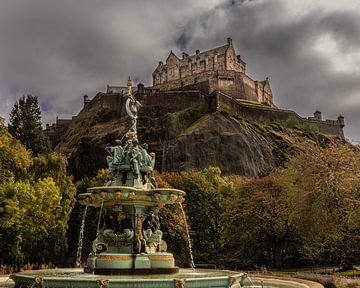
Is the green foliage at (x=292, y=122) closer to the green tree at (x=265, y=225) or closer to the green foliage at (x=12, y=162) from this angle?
the green tree at (x=265, y=225)

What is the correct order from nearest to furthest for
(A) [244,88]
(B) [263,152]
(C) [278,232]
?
(C) [278,232] < (B) [263,152] < (A) [244,88]

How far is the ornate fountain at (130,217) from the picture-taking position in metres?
14.0

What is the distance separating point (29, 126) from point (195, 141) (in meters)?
26.9

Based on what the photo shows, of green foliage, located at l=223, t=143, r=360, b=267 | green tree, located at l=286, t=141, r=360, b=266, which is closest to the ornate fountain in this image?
green foliage, located at l=223, t=143, r=360, b=267

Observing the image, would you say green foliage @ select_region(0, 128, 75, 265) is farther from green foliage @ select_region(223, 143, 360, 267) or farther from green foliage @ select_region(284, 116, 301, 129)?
green foliage @ select_region(284, 116, 301, 129)

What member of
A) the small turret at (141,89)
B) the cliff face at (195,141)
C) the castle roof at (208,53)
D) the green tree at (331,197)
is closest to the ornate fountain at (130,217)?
the green tree at (331,197)

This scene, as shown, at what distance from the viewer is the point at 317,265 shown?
3625 cm

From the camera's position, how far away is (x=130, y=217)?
15.2 metres

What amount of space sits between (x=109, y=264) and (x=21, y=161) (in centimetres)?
2436

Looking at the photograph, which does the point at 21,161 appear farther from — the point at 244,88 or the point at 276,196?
the point at 244,88

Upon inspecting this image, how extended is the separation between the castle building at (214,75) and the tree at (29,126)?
40359 mm

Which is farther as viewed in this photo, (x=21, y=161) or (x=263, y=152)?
(x=263, y=152)

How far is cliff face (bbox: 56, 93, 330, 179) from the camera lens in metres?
71.4

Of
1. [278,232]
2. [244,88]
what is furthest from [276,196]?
[244,88]
